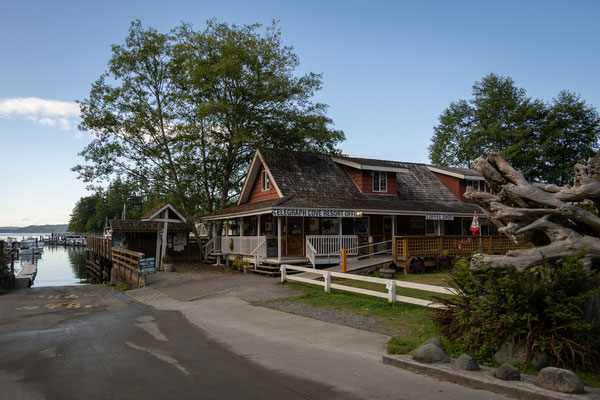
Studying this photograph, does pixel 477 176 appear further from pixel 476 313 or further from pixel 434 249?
pixel 476 313

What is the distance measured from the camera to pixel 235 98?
29.3m

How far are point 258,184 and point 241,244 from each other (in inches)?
173

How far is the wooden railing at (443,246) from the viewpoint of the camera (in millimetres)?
21453

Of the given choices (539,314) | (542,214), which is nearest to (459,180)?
(542,214)

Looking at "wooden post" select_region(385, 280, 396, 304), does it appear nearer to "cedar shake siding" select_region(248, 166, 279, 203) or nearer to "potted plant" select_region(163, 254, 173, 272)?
"cedar shake siding" select_region(248, 166, 279, 203)

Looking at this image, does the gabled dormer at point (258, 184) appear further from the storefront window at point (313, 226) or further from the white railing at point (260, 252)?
the white railing at point (260, 252)

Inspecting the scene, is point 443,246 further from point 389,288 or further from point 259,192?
point 259,192

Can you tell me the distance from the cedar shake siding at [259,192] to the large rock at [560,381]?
19935mm

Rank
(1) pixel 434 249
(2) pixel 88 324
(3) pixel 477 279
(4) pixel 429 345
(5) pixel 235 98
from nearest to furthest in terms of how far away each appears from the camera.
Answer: (4) pixel 429 345 → (3) pixel 477 279 → (2) pixel 88 324 → (1) pixel 434 249 → (5) pixel 235 98

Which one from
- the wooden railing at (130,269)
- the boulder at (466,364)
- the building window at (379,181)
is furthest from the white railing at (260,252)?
the boulder at (466,364)

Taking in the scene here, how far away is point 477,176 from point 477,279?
24674 millimetres

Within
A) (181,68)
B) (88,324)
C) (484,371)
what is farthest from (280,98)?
(484,371)

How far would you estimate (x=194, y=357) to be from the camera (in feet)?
24.7

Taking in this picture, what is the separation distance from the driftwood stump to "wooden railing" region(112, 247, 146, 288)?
16.1 m
